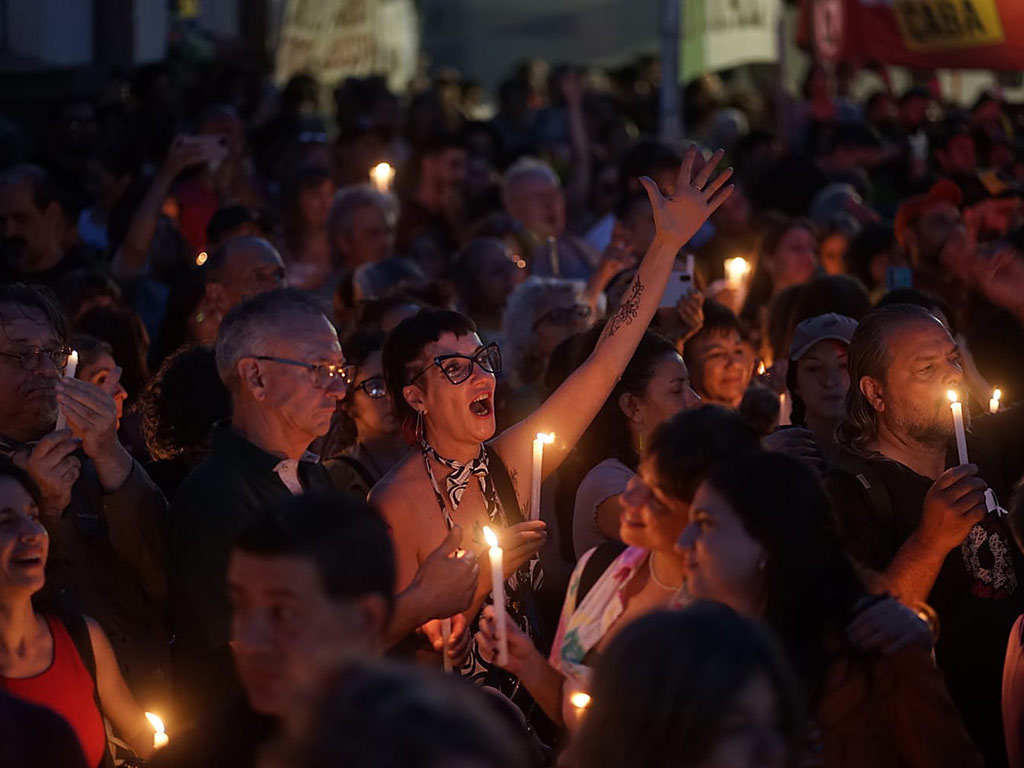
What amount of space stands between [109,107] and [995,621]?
9558mm

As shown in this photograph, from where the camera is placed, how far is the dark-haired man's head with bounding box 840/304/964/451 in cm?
477

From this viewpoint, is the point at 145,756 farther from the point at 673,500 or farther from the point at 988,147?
the point at 988,147

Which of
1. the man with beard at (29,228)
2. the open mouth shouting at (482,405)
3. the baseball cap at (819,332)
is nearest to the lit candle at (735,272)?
the baseball cap at (819,332)

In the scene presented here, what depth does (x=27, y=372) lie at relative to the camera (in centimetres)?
481

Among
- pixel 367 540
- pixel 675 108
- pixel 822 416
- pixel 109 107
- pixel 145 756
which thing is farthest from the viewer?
pixel 109 107

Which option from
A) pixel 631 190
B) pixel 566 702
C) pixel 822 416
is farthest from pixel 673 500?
pixel 631 190

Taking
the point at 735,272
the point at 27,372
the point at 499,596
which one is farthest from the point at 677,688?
the point at 735,272

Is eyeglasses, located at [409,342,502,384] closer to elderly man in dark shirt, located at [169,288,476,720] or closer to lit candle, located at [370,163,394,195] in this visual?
elderly man in dark shirt, located at [169,288,476,720]

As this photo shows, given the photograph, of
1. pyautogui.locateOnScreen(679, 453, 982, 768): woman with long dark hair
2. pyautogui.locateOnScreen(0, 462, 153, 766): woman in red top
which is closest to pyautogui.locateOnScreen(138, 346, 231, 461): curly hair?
pyautogui.locateOnScreen(0, 462, 153, 766): woman in red top

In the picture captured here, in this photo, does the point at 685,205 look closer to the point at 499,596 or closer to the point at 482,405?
the point at 482,405

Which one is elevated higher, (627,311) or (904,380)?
(627,311)

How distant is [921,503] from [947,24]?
25.2 feet

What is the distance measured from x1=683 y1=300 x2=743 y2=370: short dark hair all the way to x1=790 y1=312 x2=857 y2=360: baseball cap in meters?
0.38

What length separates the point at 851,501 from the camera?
15.0 ft
